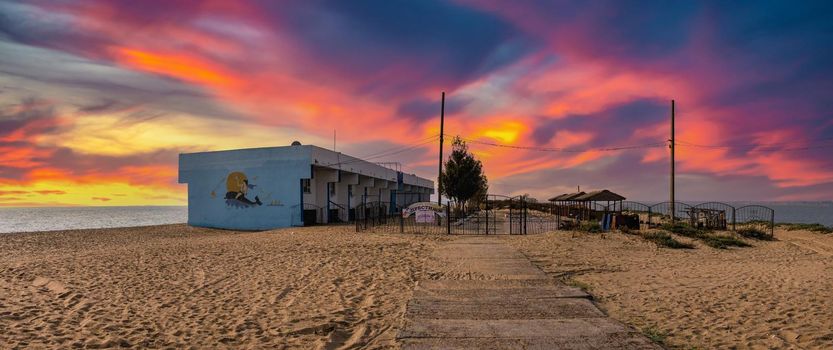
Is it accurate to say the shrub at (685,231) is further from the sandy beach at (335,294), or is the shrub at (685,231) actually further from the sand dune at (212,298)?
the sand dune at (212,298)

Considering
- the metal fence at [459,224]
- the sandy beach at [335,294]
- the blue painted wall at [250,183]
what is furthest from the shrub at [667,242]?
the blue painted wall at [250,183]

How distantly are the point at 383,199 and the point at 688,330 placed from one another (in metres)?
42.5

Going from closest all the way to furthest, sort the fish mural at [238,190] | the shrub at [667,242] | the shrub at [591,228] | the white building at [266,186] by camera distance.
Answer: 1. the shrub at [667,242]
2. the shrub at [591,228]
3. the white building at [266,186]
4. the fish mural at [238,190]

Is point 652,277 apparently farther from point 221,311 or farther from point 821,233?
point 821,233

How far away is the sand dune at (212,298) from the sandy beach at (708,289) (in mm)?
4014

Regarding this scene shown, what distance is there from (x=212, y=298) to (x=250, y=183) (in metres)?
23.0

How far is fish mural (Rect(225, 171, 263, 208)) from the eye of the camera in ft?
102

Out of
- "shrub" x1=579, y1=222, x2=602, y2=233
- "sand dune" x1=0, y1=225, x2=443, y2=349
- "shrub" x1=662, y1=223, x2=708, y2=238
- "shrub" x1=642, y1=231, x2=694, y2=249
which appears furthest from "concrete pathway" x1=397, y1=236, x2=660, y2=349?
"shrub" x1=662, y1=223, x2=708, y2=238

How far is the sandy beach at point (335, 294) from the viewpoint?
22.3 feet

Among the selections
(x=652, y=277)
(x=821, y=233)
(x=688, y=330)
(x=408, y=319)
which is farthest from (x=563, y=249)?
(x=821, y=233)

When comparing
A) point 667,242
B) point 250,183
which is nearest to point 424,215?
point 667,242

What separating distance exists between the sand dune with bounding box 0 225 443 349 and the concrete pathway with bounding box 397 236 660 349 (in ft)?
1.69

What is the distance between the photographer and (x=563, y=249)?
16.0 m

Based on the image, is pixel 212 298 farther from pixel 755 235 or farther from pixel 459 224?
pixel 755 235
